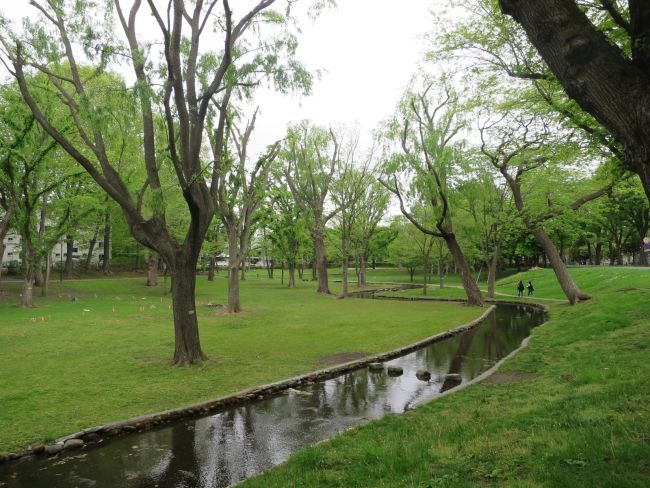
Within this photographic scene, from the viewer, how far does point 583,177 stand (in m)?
30.2

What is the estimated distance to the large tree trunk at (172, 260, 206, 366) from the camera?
39.6ft

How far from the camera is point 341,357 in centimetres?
1375

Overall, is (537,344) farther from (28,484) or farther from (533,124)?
(28,484)

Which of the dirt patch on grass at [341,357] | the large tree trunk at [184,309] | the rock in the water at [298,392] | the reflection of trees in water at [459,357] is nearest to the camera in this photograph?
the rock in the water at [298,392]

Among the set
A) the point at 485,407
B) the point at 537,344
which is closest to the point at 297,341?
the point at 537,344

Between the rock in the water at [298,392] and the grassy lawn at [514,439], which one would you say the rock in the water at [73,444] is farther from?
the rock in the water at [298,392]

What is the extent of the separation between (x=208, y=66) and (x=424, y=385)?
10.4 meters

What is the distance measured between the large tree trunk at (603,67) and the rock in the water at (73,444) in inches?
347

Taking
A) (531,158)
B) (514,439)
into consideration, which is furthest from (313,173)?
(514,439)

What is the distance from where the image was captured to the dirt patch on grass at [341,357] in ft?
43.3

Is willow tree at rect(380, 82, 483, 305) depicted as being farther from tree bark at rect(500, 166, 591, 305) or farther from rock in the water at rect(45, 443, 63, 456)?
rock in the water at rect(45, 443, 63, 456)

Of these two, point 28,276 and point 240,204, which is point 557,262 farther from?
point 28,276

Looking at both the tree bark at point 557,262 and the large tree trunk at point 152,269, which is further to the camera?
the large tree trunk at point 152,269

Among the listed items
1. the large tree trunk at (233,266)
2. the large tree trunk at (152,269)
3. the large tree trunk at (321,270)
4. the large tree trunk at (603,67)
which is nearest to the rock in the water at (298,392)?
the large tree trunk at (603,67)
